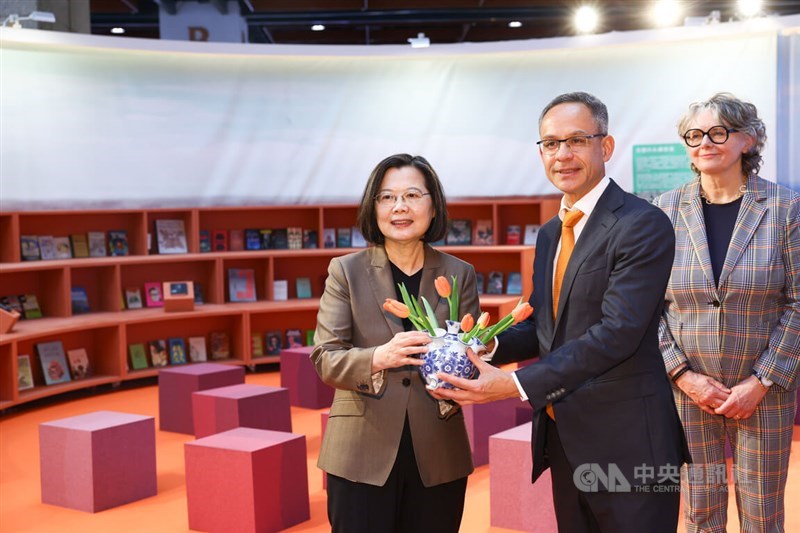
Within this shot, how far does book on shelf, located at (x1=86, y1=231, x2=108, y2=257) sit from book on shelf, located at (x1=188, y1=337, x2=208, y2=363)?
1139mm

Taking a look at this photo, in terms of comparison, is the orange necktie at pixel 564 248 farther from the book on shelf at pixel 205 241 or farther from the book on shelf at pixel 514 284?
the book on shelf at pixel 205 241

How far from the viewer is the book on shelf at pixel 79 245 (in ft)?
24.9

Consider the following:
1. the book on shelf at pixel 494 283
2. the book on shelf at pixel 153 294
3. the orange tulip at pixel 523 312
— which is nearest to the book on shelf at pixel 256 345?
the book on shelf at pixel 153 294

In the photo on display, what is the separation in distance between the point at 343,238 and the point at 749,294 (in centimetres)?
623

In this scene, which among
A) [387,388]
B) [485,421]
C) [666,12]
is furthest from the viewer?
[666,12]

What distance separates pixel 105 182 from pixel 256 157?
4.81 feet

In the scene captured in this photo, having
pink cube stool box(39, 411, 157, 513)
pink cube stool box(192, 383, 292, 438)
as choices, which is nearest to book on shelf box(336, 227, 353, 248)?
pink cube stool box(192, 383, 292, 438)

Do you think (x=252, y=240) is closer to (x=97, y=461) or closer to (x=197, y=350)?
(x=197, y=350)

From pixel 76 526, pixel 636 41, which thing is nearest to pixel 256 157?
pixel 636 41

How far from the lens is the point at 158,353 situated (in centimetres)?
777

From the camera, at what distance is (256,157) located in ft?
27.5

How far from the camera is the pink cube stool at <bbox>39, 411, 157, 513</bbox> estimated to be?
4.32 m

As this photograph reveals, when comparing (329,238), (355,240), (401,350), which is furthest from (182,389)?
(401,350)

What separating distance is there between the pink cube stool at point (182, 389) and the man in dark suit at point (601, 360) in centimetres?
410
